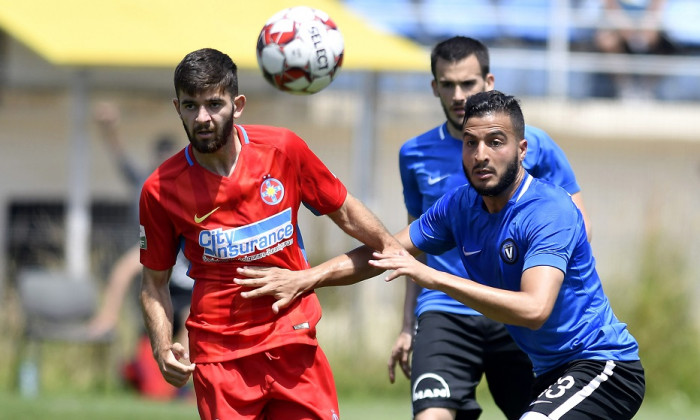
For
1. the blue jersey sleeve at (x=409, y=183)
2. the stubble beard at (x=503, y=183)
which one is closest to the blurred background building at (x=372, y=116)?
the blue jersey sleeve at (x=409, y=183)

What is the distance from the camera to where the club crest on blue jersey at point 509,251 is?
5199 millimetres

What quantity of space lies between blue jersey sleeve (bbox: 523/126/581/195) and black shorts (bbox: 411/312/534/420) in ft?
2.88

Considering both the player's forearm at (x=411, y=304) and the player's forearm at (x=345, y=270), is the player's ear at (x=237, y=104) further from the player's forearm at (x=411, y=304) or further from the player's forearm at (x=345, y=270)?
the player's forearm at (x=411, y=304)

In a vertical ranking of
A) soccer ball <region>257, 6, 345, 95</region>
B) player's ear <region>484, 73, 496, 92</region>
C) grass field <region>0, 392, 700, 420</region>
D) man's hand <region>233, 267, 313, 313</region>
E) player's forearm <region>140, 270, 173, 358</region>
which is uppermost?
soccer ball <region>257, 6, 345, 95</region>

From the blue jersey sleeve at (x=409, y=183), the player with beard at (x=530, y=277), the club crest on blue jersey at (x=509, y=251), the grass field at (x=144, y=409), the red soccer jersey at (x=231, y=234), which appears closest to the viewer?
the player with beard at (x=530, y=277)

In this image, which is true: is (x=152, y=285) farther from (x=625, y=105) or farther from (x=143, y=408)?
(x=625, y=105)

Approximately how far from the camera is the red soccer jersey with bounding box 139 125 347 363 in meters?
5.34

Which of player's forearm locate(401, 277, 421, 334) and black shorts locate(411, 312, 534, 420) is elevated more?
player's forearm locate(401, 277, 421, 334)

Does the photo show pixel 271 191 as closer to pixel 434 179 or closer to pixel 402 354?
pixel 434 179

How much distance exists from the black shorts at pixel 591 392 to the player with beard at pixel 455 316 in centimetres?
93

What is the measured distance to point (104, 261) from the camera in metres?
13.1

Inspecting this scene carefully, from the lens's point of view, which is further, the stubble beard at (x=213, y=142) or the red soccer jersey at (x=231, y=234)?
the red soccer jersey at (x=231, y=234)

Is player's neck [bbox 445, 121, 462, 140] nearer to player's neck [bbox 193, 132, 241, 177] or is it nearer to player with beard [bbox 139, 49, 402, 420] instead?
→ player with beard [bbox 139, 49, 402, 420]

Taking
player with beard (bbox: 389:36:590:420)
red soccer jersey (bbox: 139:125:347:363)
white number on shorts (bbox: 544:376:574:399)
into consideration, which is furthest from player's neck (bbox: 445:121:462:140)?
white number on shorts (bbox: 544:376:574:399)
